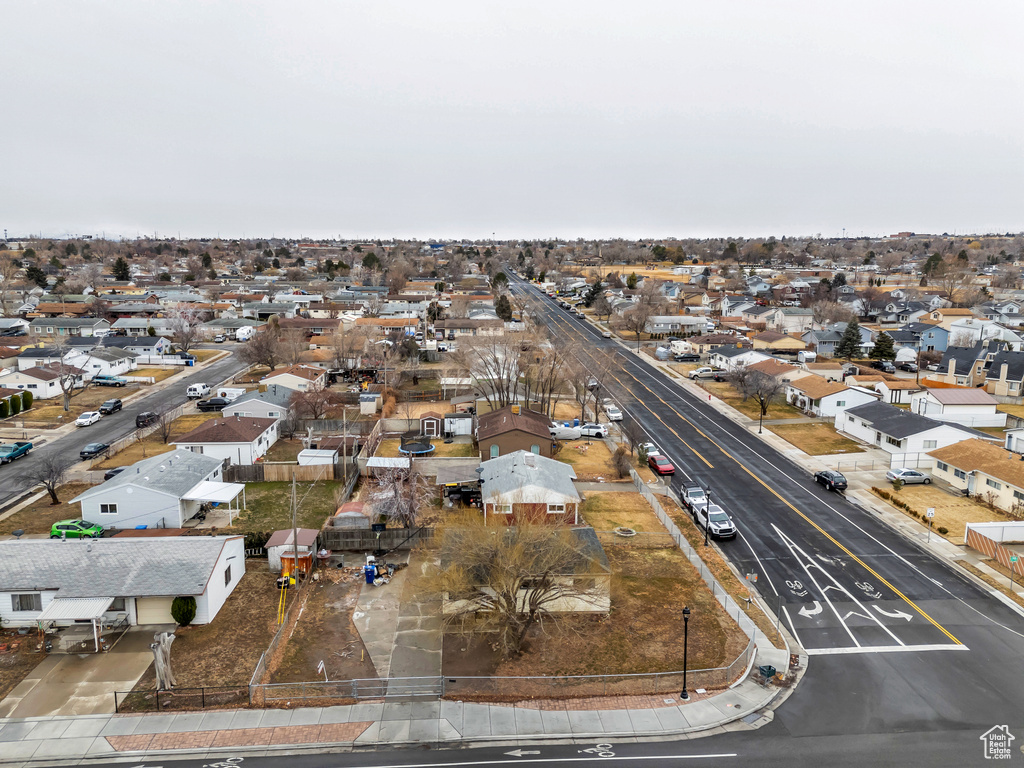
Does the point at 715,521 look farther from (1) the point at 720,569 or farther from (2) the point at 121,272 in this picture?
(2) the point at 121,272

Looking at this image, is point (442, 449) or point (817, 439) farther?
point (817, 439)

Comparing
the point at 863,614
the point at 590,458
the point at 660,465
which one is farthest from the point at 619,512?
the point at 863,614

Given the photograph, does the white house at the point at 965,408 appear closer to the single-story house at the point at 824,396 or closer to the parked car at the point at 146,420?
the single-story house at the point at 824,396

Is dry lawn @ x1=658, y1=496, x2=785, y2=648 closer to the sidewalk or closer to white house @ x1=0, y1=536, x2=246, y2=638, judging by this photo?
the sidewalk

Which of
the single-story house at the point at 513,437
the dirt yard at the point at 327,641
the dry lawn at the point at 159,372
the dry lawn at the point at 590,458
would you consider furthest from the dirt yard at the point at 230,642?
the dry lawn at the point at 159,372

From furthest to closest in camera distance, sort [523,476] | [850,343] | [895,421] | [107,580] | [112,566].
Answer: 1. [850,343]
2. [895,421]
3. [523,476]
4. [112,566]
5. [107,580]

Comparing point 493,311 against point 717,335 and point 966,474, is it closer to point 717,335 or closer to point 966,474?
point 717,335

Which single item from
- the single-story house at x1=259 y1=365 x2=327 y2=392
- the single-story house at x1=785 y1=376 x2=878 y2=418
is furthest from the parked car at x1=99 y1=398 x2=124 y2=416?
the single-story house at x1=785 y1=376 x2=878 y2=418
